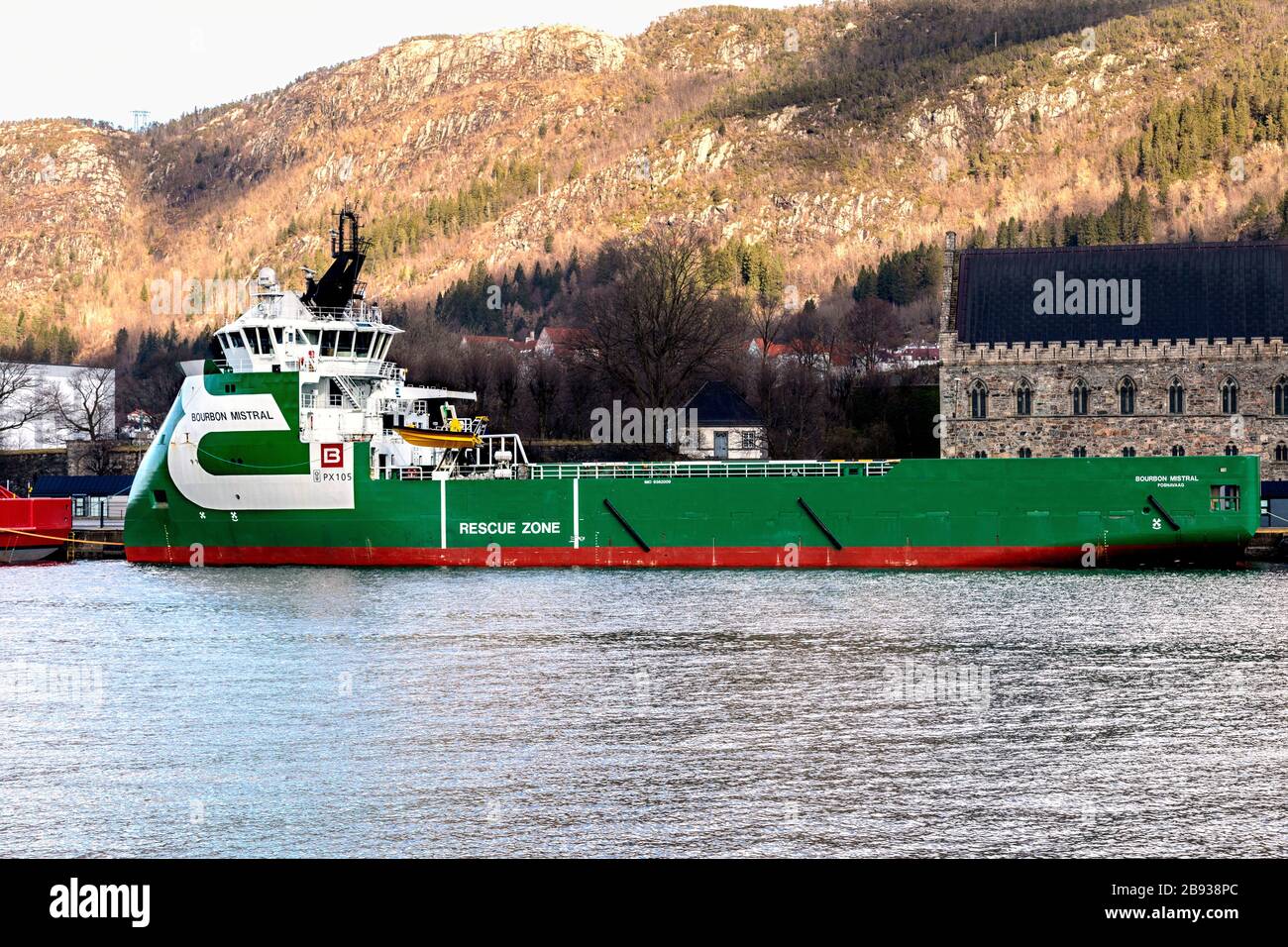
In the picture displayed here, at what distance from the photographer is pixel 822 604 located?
114ft

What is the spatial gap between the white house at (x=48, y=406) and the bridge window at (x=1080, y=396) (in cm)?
5722

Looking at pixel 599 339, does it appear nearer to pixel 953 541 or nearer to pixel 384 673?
pixel 953 541

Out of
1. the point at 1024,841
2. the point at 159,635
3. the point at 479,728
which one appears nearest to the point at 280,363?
the point at 159,635

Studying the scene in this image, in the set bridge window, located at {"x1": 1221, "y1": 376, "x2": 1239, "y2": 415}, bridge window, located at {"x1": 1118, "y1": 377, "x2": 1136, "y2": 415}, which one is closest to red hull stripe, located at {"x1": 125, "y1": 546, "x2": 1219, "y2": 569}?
bridge window, located at {"x1": 1118, "y1": 377, "x2": 1136, "y2": 415}

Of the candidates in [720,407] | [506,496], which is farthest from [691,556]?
[720,407]

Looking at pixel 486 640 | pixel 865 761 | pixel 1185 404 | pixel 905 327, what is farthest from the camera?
pixel 905 327

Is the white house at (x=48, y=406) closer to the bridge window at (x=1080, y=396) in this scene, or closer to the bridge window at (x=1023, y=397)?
the bridge window at (x=1023, y=397)

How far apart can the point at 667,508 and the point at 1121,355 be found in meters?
28.6

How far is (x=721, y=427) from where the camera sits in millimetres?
87688

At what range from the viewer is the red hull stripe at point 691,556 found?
42.8 metres

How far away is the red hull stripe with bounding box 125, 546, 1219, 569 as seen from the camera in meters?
42.8

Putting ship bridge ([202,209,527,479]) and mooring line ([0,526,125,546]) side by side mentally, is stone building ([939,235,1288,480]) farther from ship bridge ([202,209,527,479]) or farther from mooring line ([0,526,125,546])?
mooring line ([0,526,125,546])

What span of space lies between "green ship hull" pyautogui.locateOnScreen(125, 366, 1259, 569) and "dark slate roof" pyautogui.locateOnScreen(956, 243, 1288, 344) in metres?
24.3

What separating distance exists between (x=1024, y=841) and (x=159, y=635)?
20.4m
